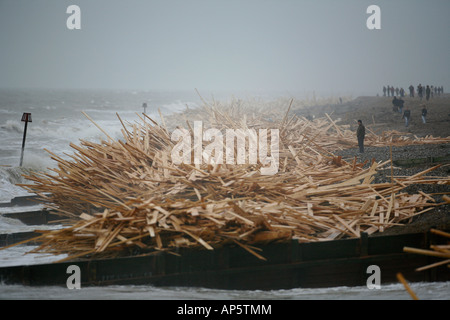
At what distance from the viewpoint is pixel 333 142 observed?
14.4m

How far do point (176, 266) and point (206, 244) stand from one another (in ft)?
1.90

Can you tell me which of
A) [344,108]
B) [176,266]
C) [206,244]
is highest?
[344,108]

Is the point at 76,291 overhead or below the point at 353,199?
below

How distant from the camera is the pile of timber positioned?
478 centimetres

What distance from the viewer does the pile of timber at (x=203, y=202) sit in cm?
478

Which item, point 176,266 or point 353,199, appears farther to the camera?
point 353,199

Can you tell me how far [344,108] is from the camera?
4166 cm

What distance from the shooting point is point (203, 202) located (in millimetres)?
5109
